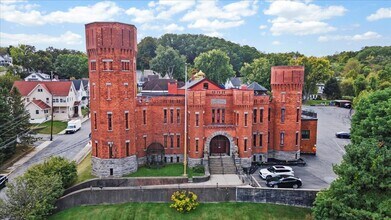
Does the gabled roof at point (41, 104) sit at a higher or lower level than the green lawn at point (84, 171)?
higher

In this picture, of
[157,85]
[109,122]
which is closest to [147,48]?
[157,85]

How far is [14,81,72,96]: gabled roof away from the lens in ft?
201

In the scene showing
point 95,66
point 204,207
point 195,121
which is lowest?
point 204,207

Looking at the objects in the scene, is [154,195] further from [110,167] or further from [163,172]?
[110,167]

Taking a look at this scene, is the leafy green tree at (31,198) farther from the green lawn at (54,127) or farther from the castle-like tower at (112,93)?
the green lawn at (54,127)

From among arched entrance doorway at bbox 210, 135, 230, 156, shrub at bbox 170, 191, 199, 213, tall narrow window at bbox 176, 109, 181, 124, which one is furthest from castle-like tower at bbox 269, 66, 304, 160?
shrub at bbox 170, 191, 199, 213

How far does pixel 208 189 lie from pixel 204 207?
67.1 inches

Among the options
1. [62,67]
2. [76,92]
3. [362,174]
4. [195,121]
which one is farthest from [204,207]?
[62,67]

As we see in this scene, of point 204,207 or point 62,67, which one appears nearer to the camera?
point 204,207

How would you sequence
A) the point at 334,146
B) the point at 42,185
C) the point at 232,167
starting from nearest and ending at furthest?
the point at 42,185, the point at 232,167, the point at 334,146

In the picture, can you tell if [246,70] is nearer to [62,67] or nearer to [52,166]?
[62,67]

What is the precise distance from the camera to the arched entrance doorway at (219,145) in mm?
36969

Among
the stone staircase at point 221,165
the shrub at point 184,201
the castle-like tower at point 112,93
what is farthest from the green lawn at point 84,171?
the stone staircase at point 221,165

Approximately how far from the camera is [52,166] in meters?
29.5
